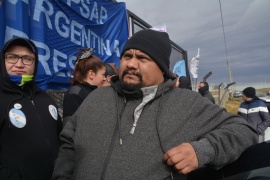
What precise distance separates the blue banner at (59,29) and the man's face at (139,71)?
1.45 meters

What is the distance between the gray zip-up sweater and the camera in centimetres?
125

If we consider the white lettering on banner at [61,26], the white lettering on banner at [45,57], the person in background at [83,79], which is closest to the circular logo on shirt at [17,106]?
the person in background at [83,79]

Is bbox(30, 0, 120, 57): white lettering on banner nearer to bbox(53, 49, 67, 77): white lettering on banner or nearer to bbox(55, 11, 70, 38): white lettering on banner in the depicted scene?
bbox(55, 11, 70, 38): white lettering on banner

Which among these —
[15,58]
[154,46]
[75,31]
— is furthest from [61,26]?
[154,46]

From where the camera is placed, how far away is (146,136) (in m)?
1.32

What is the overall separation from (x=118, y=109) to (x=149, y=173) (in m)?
0.41

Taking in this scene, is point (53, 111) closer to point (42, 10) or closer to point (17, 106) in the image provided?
point (17, 106)

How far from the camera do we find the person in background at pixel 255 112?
4840 mm

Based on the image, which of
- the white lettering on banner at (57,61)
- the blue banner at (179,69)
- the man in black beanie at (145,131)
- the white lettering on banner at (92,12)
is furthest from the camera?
the blue banner at (179,69)

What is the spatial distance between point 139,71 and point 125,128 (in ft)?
1.28

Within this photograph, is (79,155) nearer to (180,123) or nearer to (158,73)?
(180,123)

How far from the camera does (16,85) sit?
1.72 meters

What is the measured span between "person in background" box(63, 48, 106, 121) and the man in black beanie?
0.68m

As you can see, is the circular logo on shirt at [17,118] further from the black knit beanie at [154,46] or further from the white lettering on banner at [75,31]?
the white lettering on banner at [75,31]
